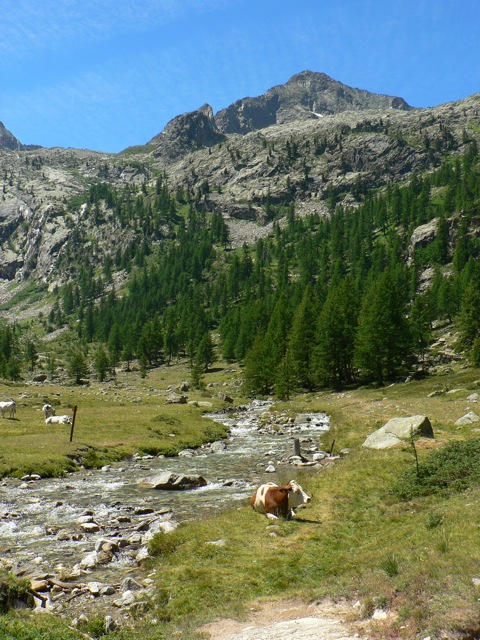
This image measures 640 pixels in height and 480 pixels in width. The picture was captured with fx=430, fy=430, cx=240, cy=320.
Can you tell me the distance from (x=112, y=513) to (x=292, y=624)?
12.9 meters

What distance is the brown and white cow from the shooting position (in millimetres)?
17719

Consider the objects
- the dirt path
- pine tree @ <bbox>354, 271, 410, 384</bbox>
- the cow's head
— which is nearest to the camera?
the dirt path

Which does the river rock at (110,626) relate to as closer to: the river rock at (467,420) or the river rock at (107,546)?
the river rock at (107,546)

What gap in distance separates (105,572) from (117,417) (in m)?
39.3

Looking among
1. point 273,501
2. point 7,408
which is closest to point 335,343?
point 7,408

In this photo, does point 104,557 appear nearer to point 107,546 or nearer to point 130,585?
point 107,546

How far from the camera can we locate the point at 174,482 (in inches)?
950

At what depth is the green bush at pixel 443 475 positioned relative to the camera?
1712 centimetres

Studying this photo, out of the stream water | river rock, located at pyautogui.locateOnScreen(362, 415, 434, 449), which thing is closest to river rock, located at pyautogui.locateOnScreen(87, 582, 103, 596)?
the stream water

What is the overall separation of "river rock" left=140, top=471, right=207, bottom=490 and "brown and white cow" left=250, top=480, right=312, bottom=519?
24.0 feet

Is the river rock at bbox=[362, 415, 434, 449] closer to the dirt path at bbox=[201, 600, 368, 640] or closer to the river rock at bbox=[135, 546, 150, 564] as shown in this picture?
the river rock at bbox=[135, 546, 150, 564]

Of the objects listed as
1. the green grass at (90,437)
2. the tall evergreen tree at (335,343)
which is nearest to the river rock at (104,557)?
the green grass at (90,437)

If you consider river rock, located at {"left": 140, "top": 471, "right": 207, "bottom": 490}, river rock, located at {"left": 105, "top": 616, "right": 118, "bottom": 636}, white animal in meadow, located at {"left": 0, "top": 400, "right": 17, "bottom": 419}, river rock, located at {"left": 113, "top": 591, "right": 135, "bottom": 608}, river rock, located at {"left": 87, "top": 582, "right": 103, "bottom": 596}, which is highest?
river rock, located at {"left": 105, "top": 616, "right": 118, "bottom": 636}

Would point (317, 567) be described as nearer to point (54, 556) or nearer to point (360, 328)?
point (54, 556)
